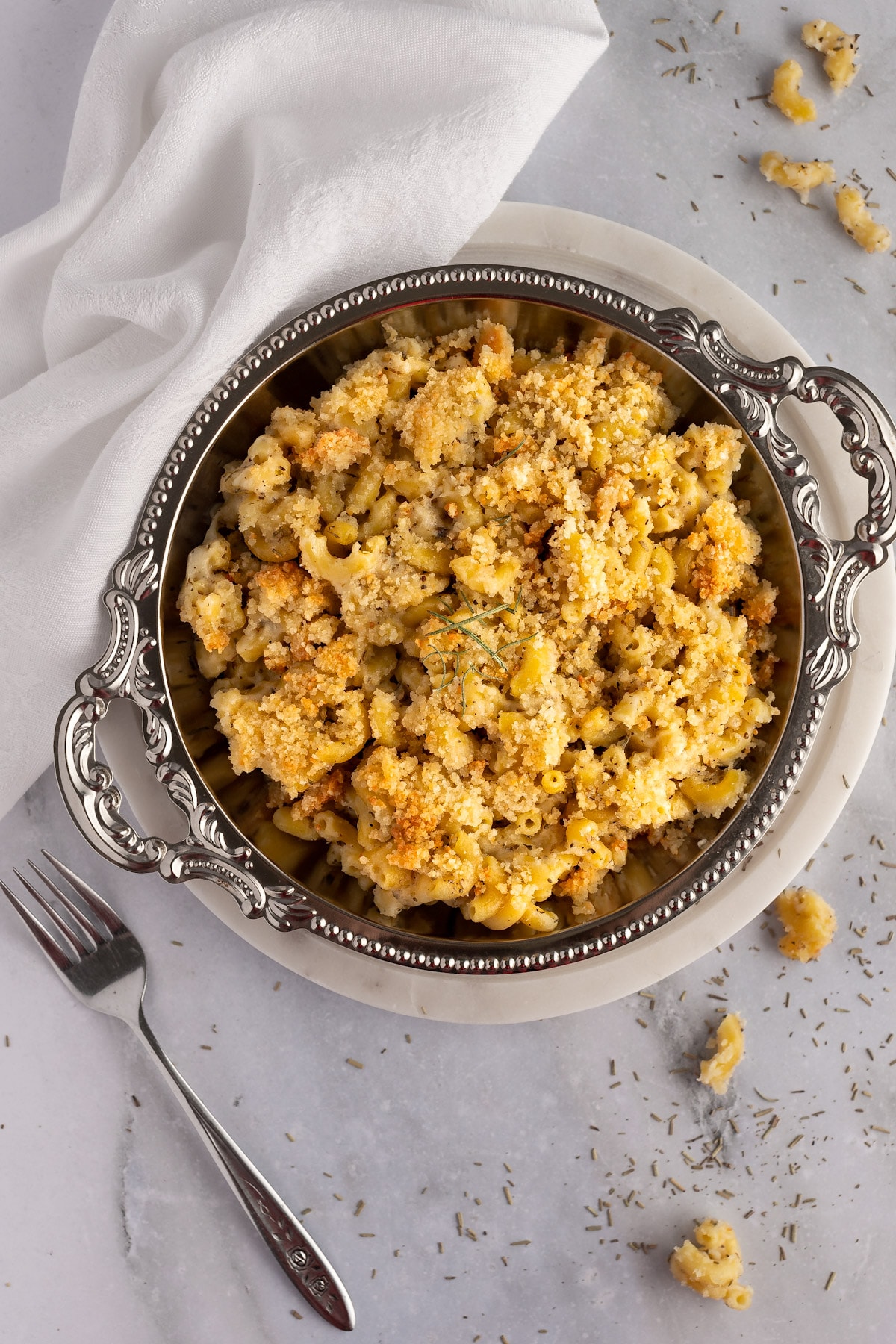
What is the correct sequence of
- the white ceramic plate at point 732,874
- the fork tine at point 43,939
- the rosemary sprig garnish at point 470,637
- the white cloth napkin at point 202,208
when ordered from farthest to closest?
the fork tine at point 43,939
the white ceramic plate at point 732,874
the white cloth napkin at point 202,208
the rosemary sprig garnish at point 470,637

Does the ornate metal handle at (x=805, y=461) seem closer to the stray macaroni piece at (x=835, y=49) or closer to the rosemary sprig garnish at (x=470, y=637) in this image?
the rosemary sprig garnish at (x=470, y=637)

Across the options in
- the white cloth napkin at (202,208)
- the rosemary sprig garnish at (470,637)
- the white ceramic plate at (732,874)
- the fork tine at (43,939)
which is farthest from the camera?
the fork tine at (43,939)

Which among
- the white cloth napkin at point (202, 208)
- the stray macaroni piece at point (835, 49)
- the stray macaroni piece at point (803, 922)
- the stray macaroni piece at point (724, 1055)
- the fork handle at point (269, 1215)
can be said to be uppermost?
the white cloth napkin at point (202, 208)

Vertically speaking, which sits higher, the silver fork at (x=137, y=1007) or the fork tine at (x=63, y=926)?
the fork tine at (x=63, y=926)

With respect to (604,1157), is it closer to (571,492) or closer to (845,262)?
(571,492)

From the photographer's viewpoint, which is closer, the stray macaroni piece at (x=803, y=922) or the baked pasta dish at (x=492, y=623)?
the baked pasta dish at (x=492, y=623)

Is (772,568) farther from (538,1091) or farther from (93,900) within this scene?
(93,900)

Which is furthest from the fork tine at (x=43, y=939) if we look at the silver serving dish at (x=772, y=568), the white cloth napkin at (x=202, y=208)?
the silver serving dish at (x=772, y=568)
